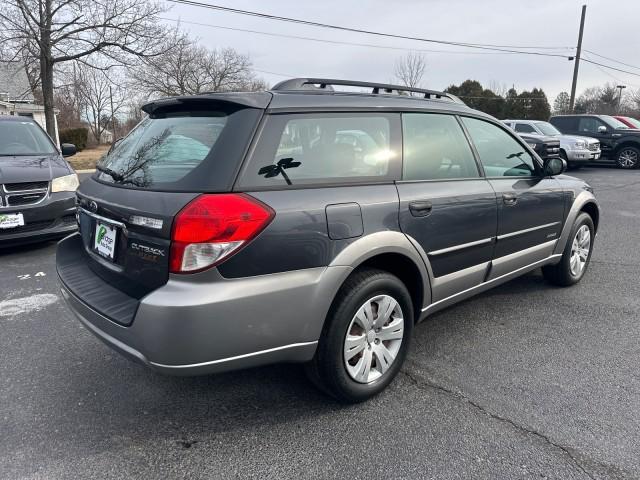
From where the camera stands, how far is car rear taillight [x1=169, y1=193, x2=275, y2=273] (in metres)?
2.02

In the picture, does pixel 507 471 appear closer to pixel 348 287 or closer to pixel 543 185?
pixel 348 287

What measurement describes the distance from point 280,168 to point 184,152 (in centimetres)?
54

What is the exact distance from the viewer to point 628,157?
16.1 m

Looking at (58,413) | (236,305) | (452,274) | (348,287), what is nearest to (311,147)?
(348,287)

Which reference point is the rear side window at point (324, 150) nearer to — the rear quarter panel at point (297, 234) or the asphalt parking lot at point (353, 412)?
the rear quarter panel at point (297, 234)

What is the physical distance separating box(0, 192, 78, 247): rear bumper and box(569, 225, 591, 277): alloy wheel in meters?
5.29

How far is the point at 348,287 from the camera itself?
245 centimetres

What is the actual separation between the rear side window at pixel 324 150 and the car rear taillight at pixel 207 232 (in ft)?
0.51

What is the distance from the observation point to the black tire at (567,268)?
14.0 feet

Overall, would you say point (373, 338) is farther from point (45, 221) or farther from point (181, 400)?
point (45, 221)

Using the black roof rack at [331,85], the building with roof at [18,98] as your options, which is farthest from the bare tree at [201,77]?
the black roof rack at [331,85]

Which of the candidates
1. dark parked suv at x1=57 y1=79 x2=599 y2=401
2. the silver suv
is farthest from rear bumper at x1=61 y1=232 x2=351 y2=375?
the silver suv

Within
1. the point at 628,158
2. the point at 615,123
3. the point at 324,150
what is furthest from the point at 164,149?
the point at 628,158

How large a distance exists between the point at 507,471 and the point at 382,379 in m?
0.80
